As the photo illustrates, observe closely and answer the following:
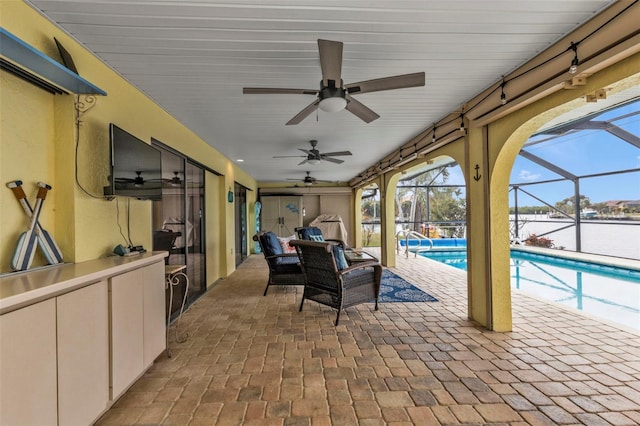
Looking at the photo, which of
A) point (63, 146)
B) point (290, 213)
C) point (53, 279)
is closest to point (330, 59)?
point (63, 146)

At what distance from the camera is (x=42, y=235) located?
162 centimetres

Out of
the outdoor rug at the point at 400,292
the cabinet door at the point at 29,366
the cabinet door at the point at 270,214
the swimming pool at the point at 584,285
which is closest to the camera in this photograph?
the cabinet door at the point at 29,366

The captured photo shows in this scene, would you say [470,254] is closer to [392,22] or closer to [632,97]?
[632,97]

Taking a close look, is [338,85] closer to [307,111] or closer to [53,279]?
[307,111]

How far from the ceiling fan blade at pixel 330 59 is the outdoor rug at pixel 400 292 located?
305 centimetres

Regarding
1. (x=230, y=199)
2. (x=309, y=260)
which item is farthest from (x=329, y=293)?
(x=230, y=199)

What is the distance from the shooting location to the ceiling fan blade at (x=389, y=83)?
1.97 meters

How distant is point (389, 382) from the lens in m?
2.03

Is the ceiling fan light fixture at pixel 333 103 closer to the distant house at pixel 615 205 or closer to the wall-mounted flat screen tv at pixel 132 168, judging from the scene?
the wall-mounted flat screen tv at pixel 132 168

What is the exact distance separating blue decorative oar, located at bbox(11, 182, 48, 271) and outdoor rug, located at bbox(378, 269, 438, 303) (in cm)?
361

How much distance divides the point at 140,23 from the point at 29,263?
5.11 feet

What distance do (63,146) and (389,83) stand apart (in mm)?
2277

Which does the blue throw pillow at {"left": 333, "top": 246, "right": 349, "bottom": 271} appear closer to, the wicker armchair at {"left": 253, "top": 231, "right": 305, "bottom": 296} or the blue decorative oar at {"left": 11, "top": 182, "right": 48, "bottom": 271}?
the wicker armchair at {"left": 253, "top": 231, "right": 305, "bottom": 296}

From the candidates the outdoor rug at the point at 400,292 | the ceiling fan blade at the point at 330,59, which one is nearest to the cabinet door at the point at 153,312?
the ceiling fan blade at the point at 330,59
